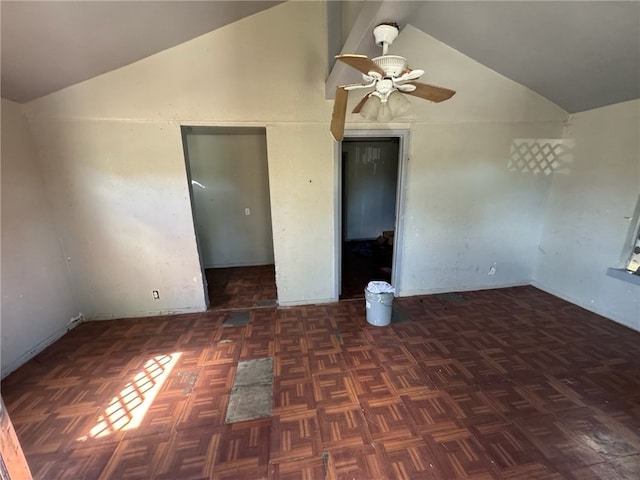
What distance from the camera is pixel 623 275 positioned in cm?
287

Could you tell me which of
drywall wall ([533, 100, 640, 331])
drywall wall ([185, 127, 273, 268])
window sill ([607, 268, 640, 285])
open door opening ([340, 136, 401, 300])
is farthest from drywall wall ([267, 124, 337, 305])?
window sill ([607, 268, 640, 285])

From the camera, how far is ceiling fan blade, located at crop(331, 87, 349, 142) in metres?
1.81

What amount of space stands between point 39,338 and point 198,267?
1521mm

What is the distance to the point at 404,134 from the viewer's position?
3191mm

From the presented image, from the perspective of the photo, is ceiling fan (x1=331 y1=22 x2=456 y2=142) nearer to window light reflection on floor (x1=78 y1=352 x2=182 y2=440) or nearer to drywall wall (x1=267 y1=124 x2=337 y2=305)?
drywall wall (x1=267 y1=124 x2=337 y2=305)

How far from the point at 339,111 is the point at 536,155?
312 cm

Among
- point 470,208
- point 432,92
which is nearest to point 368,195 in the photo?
point 470,208

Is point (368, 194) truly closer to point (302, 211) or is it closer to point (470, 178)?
point (470, 178)

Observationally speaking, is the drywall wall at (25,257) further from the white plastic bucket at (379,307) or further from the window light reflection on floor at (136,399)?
the white plastic bucket at (379,307)

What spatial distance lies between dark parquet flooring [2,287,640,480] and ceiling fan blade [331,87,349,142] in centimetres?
195

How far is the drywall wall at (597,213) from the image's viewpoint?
2852 millimetres

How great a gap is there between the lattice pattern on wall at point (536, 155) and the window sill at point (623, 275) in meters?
1.40

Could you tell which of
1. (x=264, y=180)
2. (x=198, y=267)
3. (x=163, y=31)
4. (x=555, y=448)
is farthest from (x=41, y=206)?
(x=555, y=448)

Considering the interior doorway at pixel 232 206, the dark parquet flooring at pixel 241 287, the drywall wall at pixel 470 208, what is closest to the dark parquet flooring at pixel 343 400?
the dark parquet flooring at pixel 241 287
